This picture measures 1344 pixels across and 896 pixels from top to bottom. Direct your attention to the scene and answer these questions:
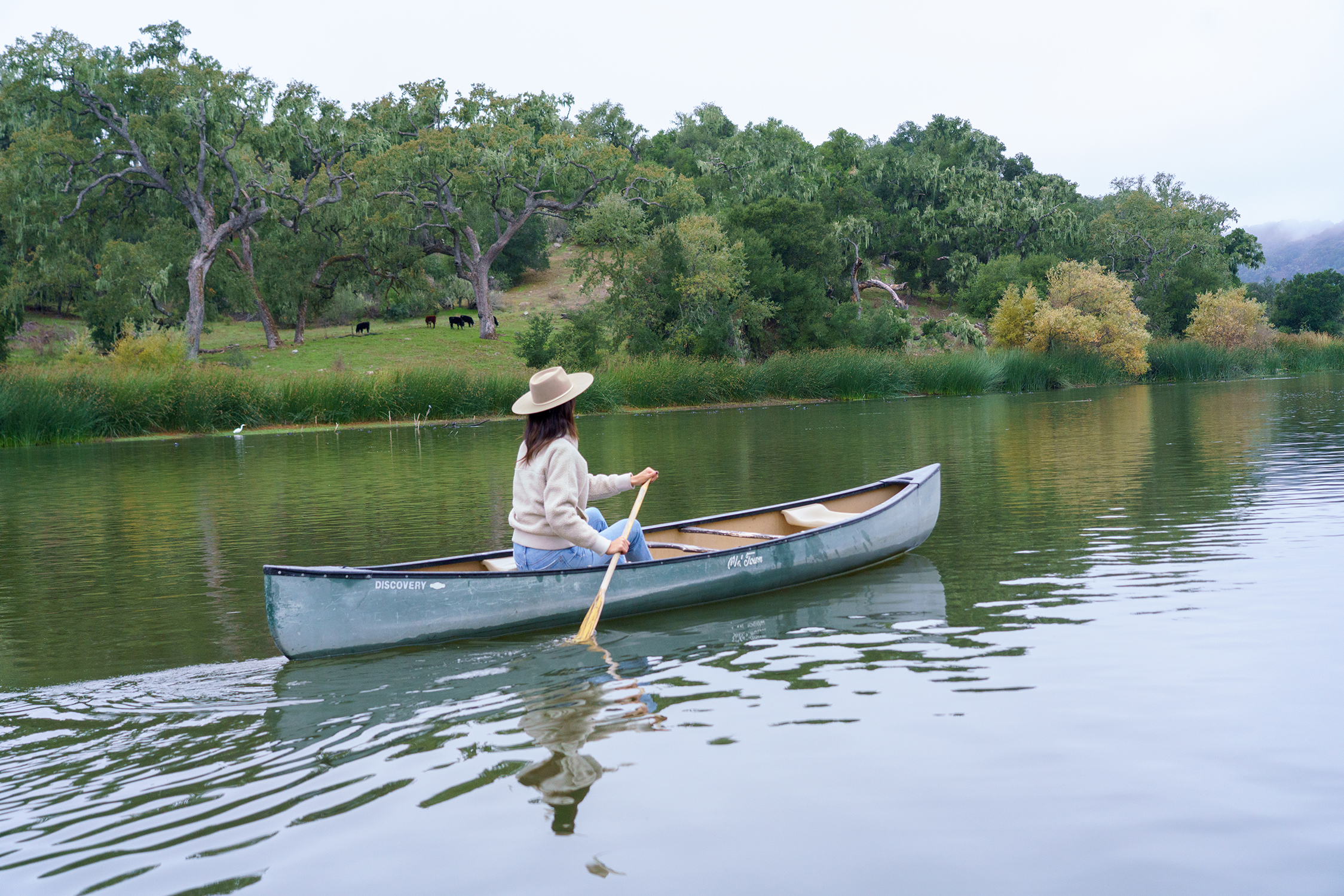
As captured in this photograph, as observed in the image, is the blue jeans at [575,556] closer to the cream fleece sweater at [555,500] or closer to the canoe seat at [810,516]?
the cream fleece sweater at [555,500]

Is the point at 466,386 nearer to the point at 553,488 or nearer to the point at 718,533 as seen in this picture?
the point at 718,533

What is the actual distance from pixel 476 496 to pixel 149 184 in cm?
3860

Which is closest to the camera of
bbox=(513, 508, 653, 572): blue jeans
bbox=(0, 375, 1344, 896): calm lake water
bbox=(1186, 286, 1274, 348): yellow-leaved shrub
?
bbox=(0, 375, 1344, 896): calm lake water

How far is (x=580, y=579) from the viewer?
7.23m

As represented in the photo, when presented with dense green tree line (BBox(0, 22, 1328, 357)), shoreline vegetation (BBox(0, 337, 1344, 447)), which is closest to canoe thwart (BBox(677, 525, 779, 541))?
shoreline vegetation (BBox(0, 337, 1344, 447))

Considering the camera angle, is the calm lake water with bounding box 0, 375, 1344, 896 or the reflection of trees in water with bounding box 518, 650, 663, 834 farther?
the reflection of trees in water with bounding box 518, 650, 663, 834

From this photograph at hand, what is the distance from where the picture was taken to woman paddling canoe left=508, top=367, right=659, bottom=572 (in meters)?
6.96

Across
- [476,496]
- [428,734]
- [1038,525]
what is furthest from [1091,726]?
[476,496]

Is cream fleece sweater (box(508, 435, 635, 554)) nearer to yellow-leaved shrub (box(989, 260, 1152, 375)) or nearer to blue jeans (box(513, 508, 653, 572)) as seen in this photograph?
blue jeans (box(513, 508, 653, 572))

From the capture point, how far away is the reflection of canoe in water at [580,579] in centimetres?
652

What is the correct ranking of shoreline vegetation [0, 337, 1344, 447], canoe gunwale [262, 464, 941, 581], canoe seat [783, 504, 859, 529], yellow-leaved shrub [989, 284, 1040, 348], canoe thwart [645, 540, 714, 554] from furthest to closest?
yellow-leaved shrub [989, 284, 1040, 348] → shoreline vegetation [0, 337, 1344, 447] → canoe seat [783, 504, 859, 529] → canoe thwart [645, 540, 714, 554] → canoe gunwale [262, 464, 941, 581]

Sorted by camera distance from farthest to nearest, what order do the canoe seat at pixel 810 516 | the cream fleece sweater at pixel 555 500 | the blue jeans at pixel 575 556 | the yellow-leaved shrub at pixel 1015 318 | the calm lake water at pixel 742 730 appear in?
the yellow-leaved shrub at pixel 1015 318 → the canoe seat at pixel 810 516 → the blue jeans at pixel 575 556 → the cream fleece sweater at pixel 555 500 → the calm lake water at pixel 742 730

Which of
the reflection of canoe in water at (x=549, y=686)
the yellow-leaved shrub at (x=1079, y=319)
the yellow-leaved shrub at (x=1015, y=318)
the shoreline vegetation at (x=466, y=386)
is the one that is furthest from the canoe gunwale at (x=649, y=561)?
the yellow-leaved shrub at (x=1015, y=318)

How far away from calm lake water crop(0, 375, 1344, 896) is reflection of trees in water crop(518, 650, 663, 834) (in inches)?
0.8
